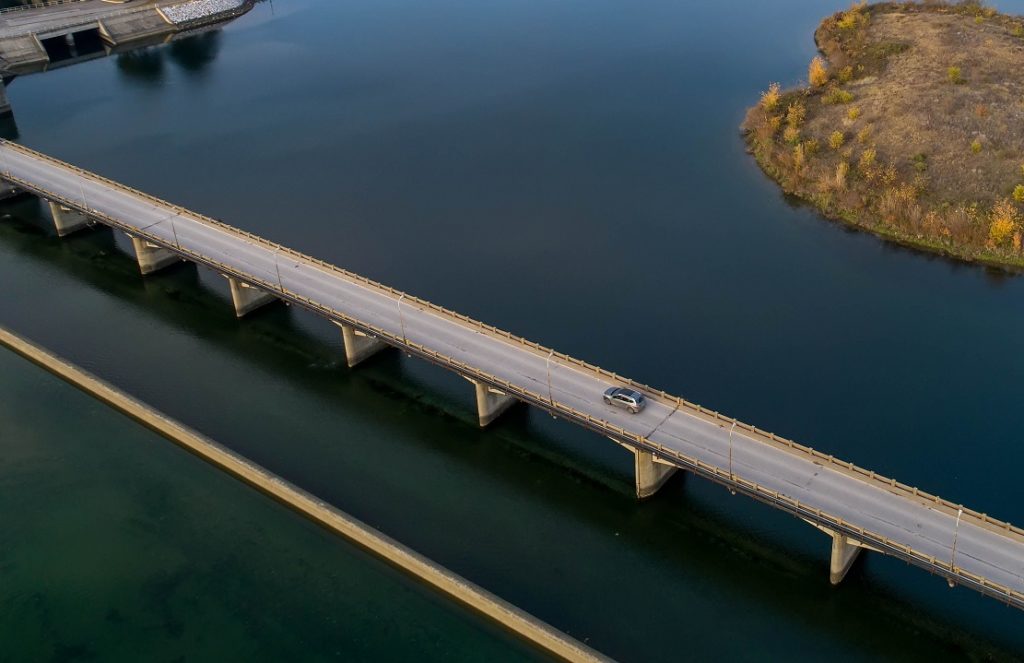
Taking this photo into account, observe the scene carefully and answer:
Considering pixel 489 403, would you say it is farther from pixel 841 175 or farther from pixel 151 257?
pixel 841 175

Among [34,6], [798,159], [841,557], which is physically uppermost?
[34,6]

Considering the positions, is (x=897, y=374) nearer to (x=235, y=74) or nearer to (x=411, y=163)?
(x=411, y=163)

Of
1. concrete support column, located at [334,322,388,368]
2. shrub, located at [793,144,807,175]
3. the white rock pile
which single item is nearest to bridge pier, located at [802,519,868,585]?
concrete support column, located at [334,322,388,368]

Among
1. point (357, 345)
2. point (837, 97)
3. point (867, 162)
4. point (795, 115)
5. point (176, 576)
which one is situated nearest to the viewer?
point (176, 576)

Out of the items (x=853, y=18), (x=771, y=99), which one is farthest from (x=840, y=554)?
(x=853, y=18)

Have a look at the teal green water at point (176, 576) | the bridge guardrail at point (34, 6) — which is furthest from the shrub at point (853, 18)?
the bridge guardrail at point (34, 6)


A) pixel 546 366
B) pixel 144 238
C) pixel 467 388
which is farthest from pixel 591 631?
pixel 144 238

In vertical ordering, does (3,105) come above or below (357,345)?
above
